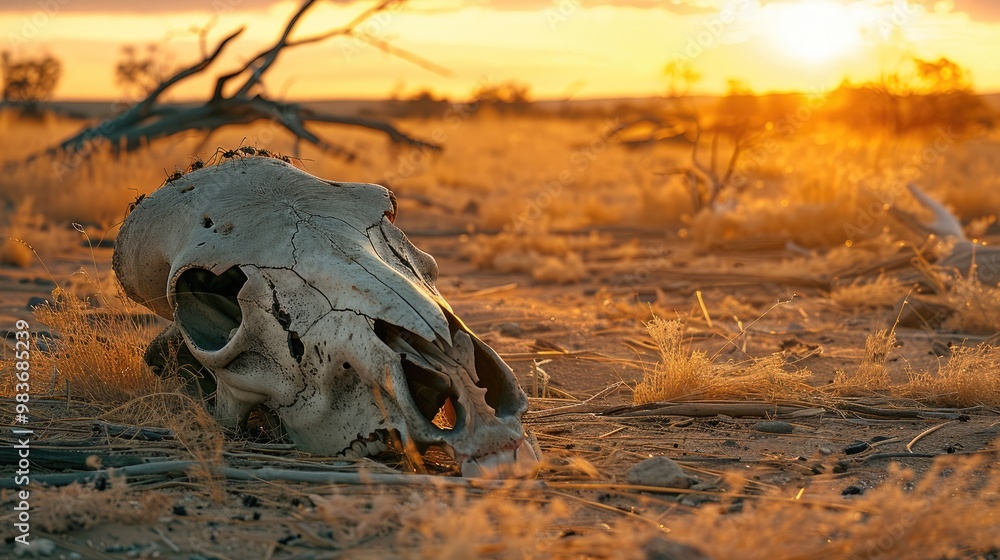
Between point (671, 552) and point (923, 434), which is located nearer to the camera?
point (671, 552)

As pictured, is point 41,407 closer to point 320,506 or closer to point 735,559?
point 320,506

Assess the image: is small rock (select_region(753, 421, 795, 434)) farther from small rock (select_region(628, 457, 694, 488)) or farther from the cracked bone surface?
the cracked bone surface

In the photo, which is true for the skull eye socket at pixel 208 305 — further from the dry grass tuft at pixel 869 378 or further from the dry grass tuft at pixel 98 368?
the dry grass tuft at pixel 869 378

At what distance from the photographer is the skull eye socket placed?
4.23 meters

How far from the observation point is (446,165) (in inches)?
949

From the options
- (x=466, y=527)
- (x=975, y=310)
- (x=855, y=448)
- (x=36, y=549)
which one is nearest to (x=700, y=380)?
(x=855, y=448)

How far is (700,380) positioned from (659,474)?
148cm

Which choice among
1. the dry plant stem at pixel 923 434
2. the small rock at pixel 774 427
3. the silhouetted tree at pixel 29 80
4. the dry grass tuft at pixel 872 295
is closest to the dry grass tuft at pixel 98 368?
the small rock at pixel 774 427

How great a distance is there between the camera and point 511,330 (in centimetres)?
723

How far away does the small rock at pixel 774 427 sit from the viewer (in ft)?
15.3

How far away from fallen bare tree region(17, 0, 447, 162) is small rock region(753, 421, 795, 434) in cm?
891

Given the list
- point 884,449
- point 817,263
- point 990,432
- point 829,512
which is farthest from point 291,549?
point 817,263

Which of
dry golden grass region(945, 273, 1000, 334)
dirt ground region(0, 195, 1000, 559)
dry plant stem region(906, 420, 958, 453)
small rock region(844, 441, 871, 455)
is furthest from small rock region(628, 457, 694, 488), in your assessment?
dry golden grass region(945, 273, 1000, 334)

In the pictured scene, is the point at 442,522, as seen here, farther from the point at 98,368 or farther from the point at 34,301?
the point at 34,301
